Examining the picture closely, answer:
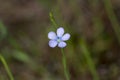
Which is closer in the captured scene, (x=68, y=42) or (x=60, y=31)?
(x=60, y=31)

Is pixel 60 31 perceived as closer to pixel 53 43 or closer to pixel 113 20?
pixel 53 43

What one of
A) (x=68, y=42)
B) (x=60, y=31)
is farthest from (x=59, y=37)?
(x=68, y=42)

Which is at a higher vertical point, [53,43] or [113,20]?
[113,20]

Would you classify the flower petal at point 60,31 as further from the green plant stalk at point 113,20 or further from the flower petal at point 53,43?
the green plant stalk at point 113,20

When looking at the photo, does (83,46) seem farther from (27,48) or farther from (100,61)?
(27,48)

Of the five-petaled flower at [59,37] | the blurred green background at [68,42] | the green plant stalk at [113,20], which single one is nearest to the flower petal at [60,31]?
the five-petaled flower at [59,37]

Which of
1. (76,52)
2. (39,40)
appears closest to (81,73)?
(76,52)

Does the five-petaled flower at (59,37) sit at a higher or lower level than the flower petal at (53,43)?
higher

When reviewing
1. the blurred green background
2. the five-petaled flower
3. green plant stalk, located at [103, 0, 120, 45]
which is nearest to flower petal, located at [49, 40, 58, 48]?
the five-petaled flower

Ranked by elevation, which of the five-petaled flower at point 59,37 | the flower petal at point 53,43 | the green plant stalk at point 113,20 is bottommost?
the flower petal at point 53,43

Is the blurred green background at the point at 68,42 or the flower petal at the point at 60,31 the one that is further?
the blurred green background at the point at 68,42
